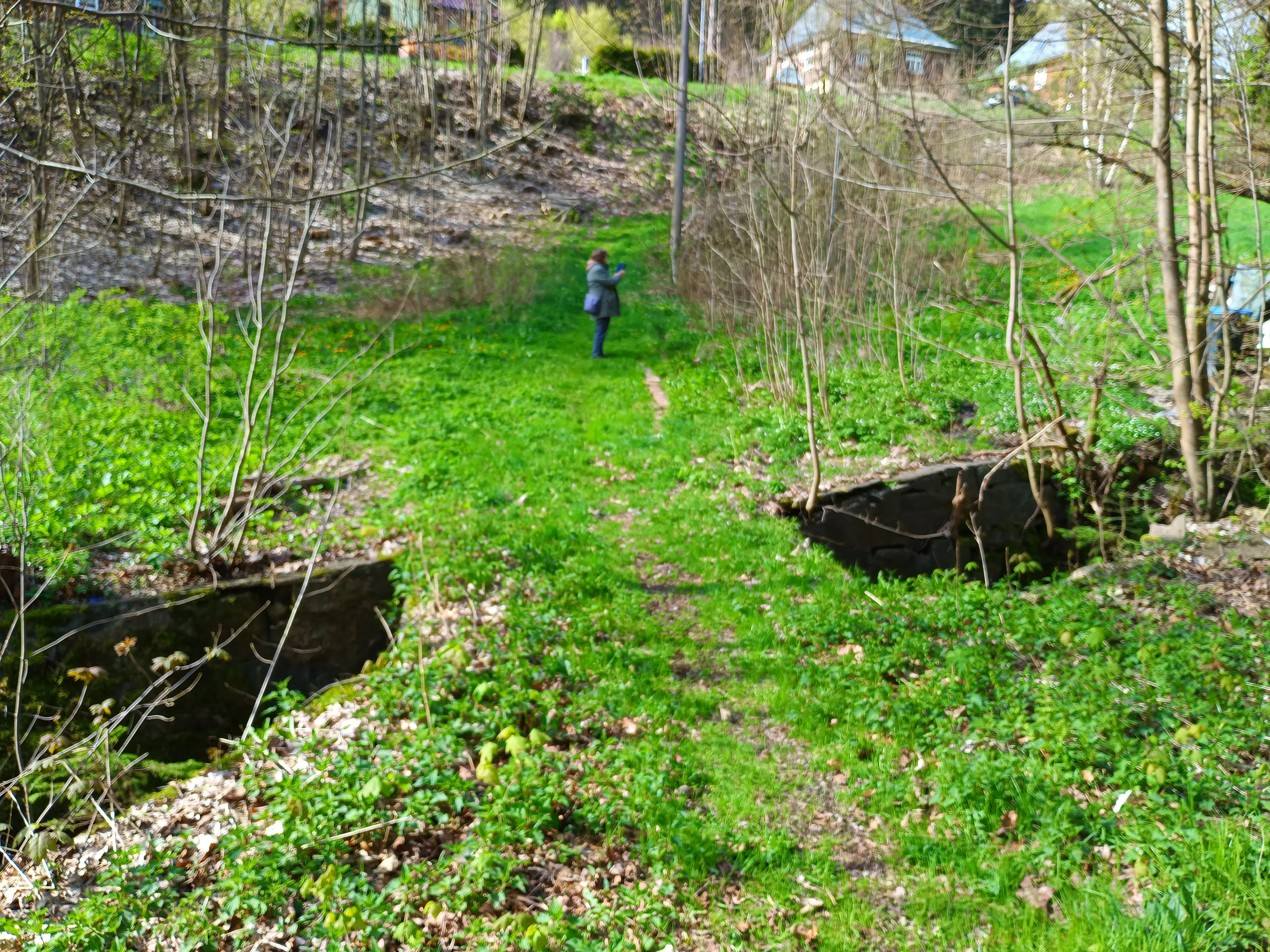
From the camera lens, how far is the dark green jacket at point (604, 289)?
13930mm

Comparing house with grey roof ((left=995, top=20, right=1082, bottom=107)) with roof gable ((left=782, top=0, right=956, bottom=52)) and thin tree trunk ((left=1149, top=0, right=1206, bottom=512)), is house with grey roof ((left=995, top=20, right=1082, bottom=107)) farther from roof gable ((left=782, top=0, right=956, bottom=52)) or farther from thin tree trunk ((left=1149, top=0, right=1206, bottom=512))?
roof gable ((left=782, top=0, right=956, bottom=52))

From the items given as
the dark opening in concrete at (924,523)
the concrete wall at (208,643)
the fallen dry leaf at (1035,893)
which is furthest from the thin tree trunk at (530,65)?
the fallen dry leaf at (1035,893)

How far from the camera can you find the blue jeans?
46.1 feet

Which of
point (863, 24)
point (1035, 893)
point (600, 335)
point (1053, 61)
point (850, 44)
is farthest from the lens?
point (600, 335)

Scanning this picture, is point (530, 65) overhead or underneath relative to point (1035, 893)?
overhead

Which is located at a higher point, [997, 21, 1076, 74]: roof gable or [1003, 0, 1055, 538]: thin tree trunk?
[997, 21, 1076, 74]: roof gable

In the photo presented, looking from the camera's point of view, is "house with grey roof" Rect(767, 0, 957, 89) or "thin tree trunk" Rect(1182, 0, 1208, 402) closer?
"thin tree trunk" Rect(1182, 0, 1208, 402)

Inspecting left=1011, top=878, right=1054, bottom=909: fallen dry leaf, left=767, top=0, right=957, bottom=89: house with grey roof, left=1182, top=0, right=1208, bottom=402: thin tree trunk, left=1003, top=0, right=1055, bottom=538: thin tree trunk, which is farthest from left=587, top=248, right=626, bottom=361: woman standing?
left=1011, top=878, right=1054, bottom=909: fallen dry leaf

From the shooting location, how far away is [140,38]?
14828mm

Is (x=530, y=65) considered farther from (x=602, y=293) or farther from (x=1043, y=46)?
(x=1043, y=46)

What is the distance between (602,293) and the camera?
549 inches

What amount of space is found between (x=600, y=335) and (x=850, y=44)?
6.11m

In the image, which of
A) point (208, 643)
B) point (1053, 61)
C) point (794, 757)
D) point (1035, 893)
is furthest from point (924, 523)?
point (208, 643)

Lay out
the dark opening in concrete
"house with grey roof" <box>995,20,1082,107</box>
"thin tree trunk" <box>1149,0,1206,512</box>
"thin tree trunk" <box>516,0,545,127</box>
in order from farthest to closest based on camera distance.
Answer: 1. "thin tree trunk" <box>516,0,545,127</box>
2. the dark opening in concrete
3. "house with grey roof" <box>995,20,1082,107</box>
4. "thin tree trunk" <box>1149,0,1206,512</box>
